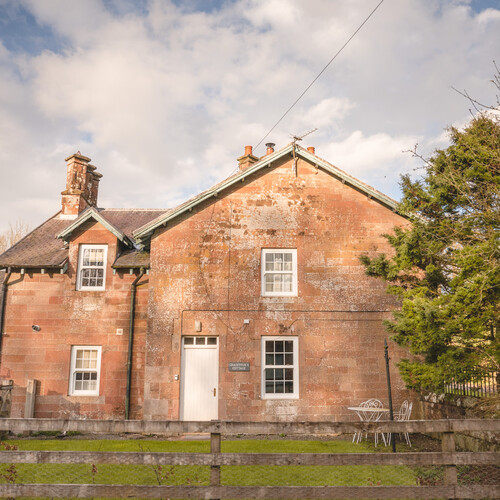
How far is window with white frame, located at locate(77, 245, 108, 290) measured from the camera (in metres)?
16.2

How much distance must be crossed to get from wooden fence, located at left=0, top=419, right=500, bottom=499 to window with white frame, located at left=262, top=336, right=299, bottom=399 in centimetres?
918

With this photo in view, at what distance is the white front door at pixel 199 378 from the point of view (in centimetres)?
1408

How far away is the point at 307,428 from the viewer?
5242mm

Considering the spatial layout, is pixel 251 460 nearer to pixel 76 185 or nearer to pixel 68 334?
pixel 68 334

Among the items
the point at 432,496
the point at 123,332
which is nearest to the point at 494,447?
the point at 432,496

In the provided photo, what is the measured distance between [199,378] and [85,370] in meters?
4.08

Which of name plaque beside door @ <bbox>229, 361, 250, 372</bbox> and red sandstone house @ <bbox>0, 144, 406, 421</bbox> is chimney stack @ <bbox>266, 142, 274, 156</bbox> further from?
name plaque beside door @ <bbox>229, 361, 250, 372</bbox>

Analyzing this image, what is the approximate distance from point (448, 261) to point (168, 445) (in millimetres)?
8128

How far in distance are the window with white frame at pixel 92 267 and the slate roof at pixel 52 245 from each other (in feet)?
2.04

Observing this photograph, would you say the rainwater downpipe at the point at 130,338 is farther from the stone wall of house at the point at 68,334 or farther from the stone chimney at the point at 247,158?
the stone chimney at the point at 247,158

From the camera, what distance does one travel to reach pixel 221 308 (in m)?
14.6

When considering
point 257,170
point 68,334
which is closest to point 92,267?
point 68,334

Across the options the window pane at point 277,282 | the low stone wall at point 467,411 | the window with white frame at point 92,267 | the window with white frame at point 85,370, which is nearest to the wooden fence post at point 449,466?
the low stone wall at point 467,411

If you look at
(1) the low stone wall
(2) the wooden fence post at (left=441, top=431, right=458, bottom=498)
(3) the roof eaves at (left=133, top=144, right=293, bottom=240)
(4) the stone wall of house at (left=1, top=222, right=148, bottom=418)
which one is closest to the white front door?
(4) the stone wall of house at (left=1, top=222, right=148, bottom=418)
